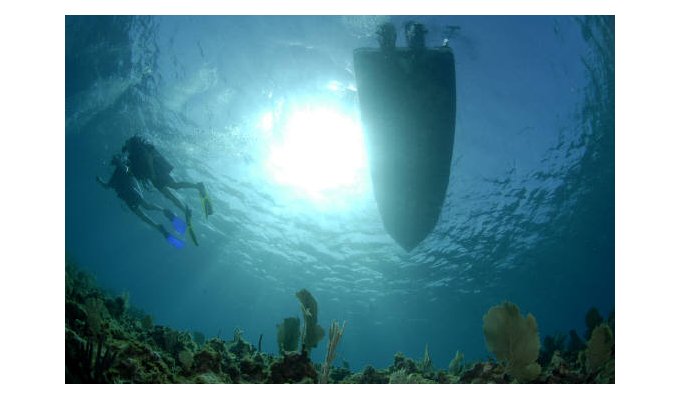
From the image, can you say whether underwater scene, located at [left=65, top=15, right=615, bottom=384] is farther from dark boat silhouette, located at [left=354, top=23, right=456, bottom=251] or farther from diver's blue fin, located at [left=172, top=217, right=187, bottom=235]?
diver's blue fin, located at [left=172, top=217, right=187, bottom=235]

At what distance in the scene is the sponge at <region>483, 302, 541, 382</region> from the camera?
169 inches

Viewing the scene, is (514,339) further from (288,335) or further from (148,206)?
(148,206)

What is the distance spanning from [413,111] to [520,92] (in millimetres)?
3411

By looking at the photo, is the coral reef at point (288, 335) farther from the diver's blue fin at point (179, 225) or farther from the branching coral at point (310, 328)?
the diver's blue fin at point (179, 225)

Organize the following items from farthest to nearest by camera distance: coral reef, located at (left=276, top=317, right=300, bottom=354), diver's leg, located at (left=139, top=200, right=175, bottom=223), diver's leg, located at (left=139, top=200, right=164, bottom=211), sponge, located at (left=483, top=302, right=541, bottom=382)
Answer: diver's leg, located at (left=139, top=200, right=164, bottom=211) → diver's leg, located at (left=139, top=200, right=175, bottom=223) → coral reef, located at (left=276, top=317, right=300, bottom=354) → sponge, located at (left=483, top=302, right=541, bottom=382)

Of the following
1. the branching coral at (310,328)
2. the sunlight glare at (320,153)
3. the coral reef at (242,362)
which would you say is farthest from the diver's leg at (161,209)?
the branching coral at (310,328)

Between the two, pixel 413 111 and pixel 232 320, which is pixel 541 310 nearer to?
pixel 413 111

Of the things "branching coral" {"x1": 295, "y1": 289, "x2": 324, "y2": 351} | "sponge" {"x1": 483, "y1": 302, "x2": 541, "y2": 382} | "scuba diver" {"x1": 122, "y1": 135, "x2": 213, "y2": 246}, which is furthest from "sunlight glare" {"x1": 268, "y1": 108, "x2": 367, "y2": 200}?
"sponge" {"x1": 483, "y1": 302, "x2": 541, "y2": 382}

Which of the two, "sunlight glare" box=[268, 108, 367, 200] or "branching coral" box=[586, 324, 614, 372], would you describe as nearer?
"branching coral" box=[586, 324, 614, 372]

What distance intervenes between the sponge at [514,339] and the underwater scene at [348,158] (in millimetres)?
20

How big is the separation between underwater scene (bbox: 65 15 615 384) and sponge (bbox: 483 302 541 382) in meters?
0.02

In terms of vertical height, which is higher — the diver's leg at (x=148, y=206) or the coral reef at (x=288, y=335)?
the diver's leg at (x=148, y=206)

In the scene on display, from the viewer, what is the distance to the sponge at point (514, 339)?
14.1 feet

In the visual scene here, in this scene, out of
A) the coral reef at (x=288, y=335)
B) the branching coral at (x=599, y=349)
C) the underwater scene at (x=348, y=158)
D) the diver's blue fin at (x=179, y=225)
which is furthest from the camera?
the diver's blue fin at (x=179, y=225)
